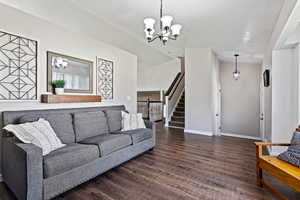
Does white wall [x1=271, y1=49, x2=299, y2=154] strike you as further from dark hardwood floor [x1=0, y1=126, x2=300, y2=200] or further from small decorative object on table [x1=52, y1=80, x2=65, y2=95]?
small decorative object on table [x1=52, y1=80, x2=65, y2=95]

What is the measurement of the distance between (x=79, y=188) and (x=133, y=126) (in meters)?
1.66

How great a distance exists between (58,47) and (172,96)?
4854mm

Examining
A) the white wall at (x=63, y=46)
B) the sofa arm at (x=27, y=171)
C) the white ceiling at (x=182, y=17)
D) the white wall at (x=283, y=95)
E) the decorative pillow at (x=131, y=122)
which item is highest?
the white ceiling at (x=182, y=17)

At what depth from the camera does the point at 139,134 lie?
10.6 ft

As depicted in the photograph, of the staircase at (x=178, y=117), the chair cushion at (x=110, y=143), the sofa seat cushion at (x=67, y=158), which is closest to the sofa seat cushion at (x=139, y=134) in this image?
the chair cushion at (x=110, y=143)

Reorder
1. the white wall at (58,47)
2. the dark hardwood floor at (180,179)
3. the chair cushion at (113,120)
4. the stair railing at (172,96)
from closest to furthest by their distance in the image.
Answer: the dark hardwood floor at (180,179) → the white wall at (58,47) → the chair cushion at (113,120) → the stair railing at (172,96)

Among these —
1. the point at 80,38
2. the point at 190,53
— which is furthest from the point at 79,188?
the point at 190,53

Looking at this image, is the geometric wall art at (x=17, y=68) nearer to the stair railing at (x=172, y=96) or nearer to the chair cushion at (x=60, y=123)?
the chair cushion at (x=60, y=123)

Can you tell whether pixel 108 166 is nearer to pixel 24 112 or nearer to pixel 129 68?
pixel 24 112

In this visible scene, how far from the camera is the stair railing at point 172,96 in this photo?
666 centimetres

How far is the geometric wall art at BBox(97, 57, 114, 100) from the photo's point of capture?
3818mm

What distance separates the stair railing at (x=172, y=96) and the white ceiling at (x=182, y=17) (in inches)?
110

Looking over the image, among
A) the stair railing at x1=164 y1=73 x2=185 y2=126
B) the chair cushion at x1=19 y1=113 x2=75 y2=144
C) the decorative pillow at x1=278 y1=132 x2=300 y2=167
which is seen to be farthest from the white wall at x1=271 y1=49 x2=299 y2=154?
the stair railing at x1=164 y1=73 x2=185 y2=126

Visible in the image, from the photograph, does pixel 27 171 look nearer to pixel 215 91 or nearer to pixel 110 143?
pixel 110 143
